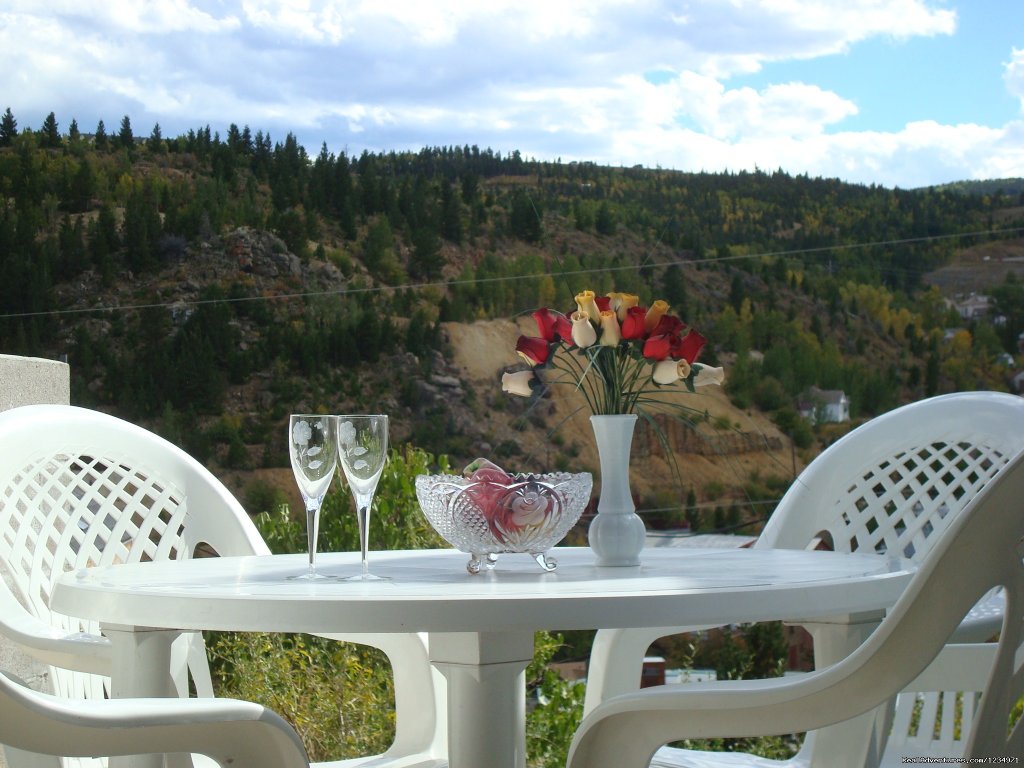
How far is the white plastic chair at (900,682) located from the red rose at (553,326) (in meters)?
0.67

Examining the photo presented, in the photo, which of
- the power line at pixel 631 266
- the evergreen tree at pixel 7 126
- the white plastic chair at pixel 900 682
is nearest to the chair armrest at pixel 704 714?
the white plastic chair at pixel 900 682

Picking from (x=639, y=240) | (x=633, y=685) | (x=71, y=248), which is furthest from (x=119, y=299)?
(x=633, y=685)

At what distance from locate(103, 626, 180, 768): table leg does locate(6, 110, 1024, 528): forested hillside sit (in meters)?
3.70

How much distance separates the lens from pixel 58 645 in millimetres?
1333

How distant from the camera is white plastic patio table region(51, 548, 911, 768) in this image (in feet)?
3.13

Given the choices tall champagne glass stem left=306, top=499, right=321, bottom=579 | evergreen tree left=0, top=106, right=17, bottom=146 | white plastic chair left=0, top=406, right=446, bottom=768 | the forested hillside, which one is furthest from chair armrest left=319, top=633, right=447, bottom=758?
evergreen tree left=0, top=106, right=17, bottom=146

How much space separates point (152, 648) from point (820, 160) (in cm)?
511

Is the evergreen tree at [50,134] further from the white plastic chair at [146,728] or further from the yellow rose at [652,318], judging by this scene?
the white plastic chair at [146,728]

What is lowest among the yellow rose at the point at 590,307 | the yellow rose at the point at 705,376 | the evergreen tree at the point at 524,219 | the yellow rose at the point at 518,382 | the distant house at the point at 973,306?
the yellow rose at the point at 518,382

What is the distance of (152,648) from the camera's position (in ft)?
4.00

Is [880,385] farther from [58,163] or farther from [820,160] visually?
[58,163]

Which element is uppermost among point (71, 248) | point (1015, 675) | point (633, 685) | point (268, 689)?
point (71, 248)

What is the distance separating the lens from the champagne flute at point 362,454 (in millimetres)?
1290

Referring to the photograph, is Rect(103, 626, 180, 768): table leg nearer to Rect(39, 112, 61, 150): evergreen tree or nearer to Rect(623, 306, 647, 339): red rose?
Rect(623, 306, 647, 339): red rose
